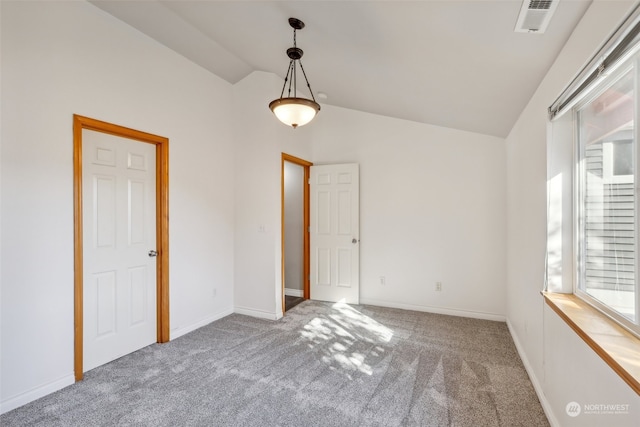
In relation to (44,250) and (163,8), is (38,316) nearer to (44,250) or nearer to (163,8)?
(44,250)

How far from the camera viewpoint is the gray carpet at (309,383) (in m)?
2.04

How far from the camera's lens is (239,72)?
3.91 metres

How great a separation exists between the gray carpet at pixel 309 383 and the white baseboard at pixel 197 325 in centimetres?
9

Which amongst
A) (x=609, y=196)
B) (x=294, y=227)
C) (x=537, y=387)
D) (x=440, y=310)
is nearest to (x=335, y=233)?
(x=294, y=227)

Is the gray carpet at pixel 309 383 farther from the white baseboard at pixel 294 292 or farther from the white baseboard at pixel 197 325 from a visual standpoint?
the white baseboard at pixel 294 292

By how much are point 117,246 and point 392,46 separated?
2.94 m

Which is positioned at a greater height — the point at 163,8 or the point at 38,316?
the point at 163,8

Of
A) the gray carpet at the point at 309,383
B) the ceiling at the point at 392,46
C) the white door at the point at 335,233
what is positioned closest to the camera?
the ceiling at the point at 392,46

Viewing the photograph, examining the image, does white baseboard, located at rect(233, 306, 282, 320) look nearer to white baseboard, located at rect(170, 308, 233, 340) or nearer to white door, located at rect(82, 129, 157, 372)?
white baseboard, located at rect(170, 308, 233, 340)

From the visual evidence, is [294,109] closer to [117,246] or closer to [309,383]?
[117,246]

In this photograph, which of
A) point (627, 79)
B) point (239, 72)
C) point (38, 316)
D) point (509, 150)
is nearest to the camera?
point (627, 79)

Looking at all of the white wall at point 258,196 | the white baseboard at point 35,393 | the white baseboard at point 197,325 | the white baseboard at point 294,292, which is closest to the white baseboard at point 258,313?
the white wall at point 258,196

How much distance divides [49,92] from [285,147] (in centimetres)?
240

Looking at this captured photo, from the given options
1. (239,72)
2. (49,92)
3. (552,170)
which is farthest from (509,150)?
(49,92)
